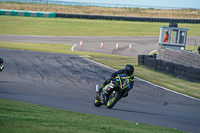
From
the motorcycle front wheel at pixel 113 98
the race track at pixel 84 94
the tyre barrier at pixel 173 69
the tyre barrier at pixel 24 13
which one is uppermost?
the tyre barrier at pixel 24 13

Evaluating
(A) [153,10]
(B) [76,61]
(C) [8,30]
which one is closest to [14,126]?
(B) [76,61]

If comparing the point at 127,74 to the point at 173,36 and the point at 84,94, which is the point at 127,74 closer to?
the point at 84,94

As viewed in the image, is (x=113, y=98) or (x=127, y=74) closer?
(x=127, y=74)

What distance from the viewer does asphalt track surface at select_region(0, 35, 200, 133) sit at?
975 centimetres

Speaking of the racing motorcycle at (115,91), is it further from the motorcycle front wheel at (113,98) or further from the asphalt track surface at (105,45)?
the asphalt track surface at (105,45)

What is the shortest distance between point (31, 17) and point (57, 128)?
173ft

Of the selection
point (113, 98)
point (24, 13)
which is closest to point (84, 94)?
point (113, 98)

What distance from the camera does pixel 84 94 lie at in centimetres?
1256

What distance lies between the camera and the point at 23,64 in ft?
60.6

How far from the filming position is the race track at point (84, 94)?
975 cm

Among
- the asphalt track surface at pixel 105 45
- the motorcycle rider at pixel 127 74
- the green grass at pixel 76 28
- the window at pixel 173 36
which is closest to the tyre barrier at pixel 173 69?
the window at pixel 173 36

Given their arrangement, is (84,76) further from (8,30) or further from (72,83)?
(8,30)

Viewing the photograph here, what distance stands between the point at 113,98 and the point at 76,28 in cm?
3902

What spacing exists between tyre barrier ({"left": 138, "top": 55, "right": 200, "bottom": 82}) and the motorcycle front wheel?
8.44 meters
